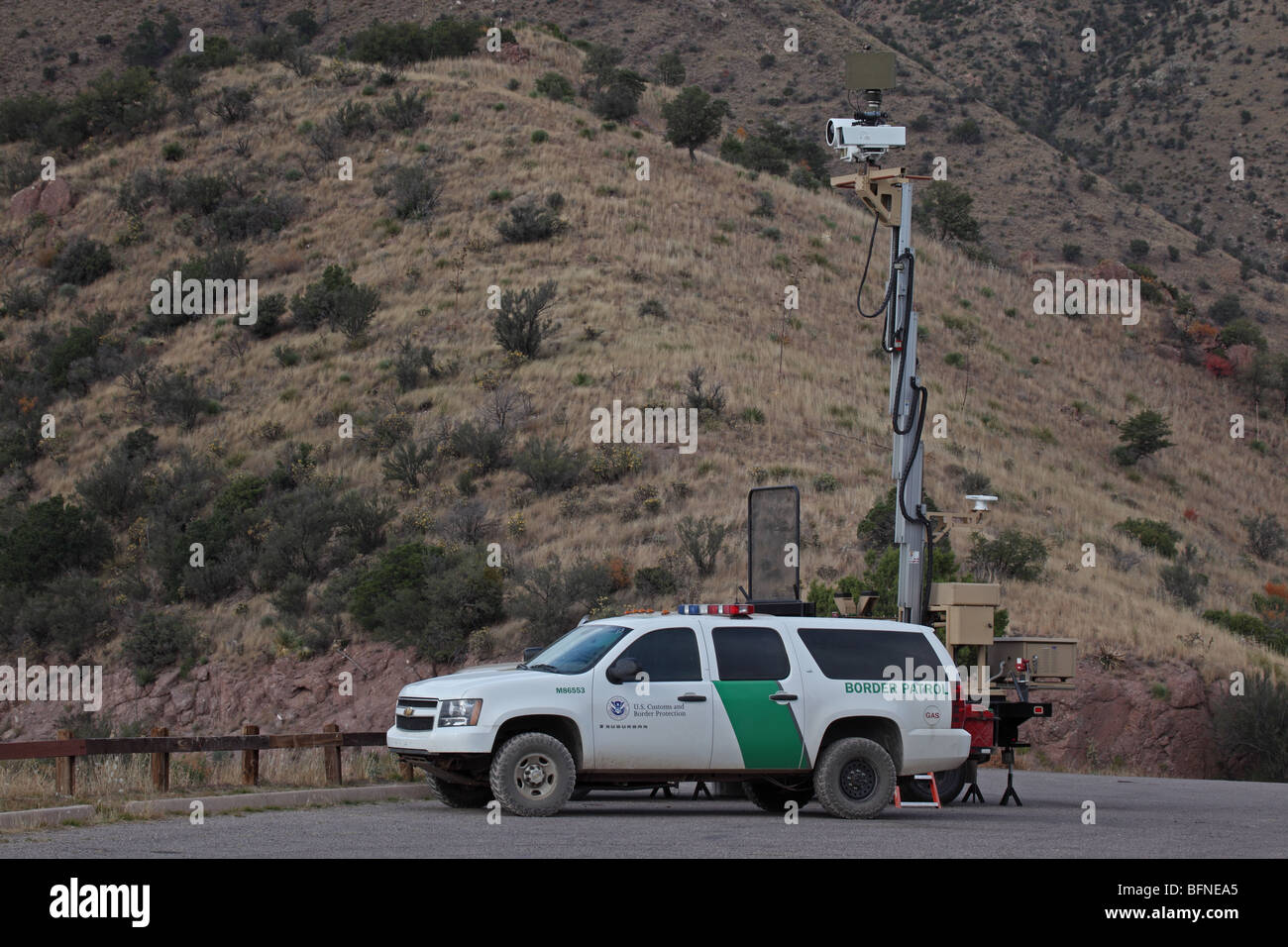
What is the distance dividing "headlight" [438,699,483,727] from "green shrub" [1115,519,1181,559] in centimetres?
2724

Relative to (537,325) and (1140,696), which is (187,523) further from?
(1140,696)

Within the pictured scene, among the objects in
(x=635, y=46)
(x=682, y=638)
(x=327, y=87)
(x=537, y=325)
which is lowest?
(x=682, y=638)

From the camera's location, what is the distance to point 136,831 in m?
10.5

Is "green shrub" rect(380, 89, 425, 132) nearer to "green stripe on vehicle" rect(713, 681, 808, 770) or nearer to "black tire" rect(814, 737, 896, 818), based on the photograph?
"green stripe on vehicle" rect(713, 681, 808, 770)

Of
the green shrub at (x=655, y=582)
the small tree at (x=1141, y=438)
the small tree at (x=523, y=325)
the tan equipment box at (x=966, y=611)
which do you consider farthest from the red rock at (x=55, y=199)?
the tan equipment box at (x=966, y=611)

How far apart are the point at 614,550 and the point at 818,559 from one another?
444 cm

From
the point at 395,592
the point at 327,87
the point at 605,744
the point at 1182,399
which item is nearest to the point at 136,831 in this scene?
the point at 605,744

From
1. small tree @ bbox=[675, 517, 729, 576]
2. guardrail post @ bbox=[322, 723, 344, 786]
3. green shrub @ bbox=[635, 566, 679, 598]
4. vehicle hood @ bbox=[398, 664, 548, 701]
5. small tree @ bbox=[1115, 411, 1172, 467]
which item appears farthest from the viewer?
small tree @ bbox=[1115, 411, 1172, 467]

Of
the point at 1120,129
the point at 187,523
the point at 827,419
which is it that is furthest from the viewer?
the point at 1120,129

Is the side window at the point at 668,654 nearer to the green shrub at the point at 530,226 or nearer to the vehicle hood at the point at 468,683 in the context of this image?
the vehicle hood at the point at 468,683

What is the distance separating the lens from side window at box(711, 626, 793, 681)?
41.5ft
